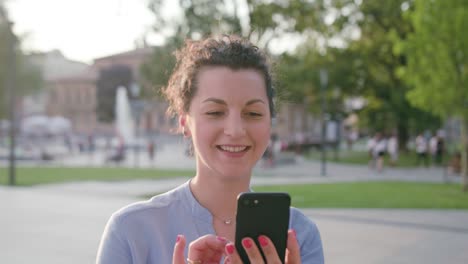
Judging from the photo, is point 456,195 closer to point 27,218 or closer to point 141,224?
point 27,218

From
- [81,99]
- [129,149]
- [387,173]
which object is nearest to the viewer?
[387,173]

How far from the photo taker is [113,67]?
96250 millimetres

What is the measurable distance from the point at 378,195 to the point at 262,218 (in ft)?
50.1

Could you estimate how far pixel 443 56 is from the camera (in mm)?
17547

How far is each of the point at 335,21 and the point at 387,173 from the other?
10.2 metres

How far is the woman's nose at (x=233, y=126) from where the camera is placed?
1893 millimetres

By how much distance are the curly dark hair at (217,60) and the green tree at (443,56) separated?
54.0 ft

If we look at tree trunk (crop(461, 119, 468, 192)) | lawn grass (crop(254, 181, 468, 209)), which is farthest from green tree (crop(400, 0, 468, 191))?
lawn grass (crop(254, 181, 468, 209))

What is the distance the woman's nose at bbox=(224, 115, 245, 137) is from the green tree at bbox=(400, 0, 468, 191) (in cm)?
1665

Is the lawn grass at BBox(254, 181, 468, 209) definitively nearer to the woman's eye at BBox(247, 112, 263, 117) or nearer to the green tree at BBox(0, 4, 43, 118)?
the woman's eye at BBox(247, 112, 263, 117)

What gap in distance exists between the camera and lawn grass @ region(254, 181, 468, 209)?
14.2 metres

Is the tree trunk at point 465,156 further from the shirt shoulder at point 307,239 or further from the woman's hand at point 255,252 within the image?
the woman's hand at point 255,252

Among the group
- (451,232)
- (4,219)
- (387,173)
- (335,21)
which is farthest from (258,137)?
(335,21)

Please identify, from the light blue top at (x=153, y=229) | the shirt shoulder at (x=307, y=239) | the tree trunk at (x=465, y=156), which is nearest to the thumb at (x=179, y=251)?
the light blue top at (x=153, y=229)
